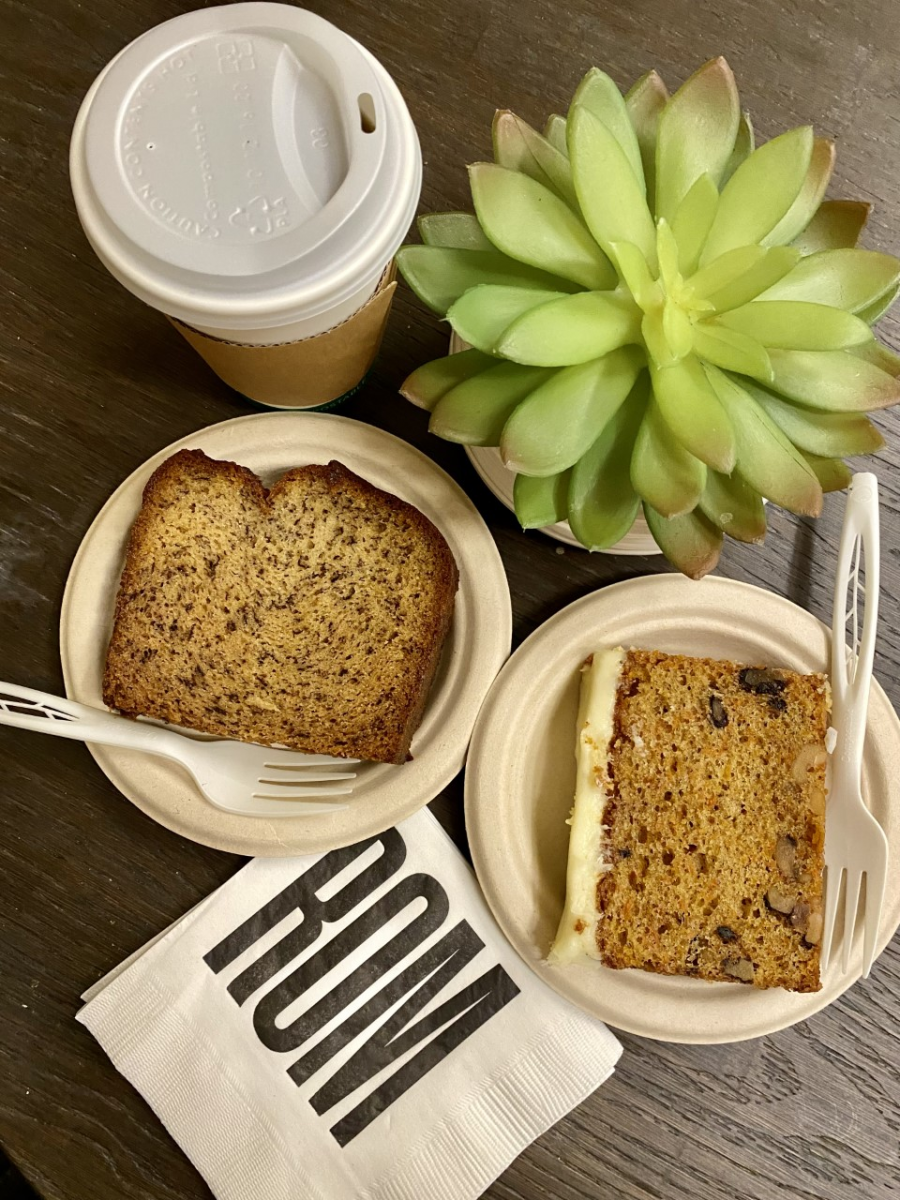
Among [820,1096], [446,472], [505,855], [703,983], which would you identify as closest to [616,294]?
[446,472]

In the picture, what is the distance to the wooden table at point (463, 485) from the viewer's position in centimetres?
87

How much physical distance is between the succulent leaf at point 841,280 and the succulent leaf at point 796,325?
36mm

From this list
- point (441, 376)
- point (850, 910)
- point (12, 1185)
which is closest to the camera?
point (441, 376)

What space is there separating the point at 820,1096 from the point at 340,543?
2.34 ft

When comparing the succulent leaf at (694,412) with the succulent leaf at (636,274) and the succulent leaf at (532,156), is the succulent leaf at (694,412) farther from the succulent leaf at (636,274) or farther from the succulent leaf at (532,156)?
the succulent leaf at (532,156)

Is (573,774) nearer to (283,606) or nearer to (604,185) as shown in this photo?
(283,606)

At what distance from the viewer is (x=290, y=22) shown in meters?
0.63

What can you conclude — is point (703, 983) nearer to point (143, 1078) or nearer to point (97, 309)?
point (143, 1078)

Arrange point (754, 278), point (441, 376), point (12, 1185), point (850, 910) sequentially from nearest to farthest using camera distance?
point (754, 278) < point (441, 376) < point (850, 910) < point (12, 1185)

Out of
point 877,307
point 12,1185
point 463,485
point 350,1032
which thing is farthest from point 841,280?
point 12,1185

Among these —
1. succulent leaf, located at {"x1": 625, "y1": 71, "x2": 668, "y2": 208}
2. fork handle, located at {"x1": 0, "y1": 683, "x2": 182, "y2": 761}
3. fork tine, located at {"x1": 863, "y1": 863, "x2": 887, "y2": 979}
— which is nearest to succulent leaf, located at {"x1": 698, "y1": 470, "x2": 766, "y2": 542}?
succulent leaf, located at {"x1": 625, "y1": 71, "x2": 668, "y2": 208}

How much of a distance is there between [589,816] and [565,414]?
38 centimetres

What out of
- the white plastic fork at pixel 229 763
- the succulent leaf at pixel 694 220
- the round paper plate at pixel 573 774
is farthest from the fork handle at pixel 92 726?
the succulent leaf at pixel 694 220

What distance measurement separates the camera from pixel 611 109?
2.10 feet
